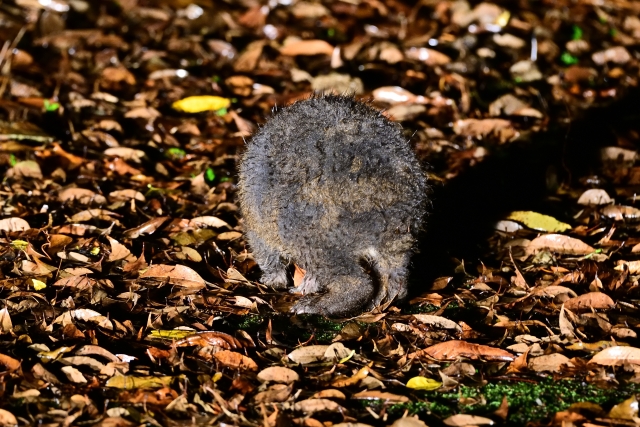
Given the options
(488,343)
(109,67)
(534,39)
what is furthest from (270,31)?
(488,343)

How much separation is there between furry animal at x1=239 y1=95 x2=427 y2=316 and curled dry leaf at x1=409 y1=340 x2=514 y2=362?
0.46 m

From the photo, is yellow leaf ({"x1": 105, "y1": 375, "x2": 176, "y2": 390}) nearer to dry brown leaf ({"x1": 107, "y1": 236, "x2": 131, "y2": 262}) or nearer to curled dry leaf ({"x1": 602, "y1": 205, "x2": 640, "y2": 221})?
dry brown leaf ({"x1": 107, "y1": 236, "x2": 131, "y2": 262})

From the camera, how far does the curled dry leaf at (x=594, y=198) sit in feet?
20.0

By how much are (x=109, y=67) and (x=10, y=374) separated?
476 centimetres

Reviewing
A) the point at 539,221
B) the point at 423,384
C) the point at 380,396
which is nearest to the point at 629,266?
the point at 539,221

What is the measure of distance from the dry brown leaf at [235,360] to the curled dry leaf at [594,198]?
10.1 feet

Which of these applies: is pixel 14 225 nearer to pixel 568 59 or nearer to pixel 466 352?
pixel 466 352

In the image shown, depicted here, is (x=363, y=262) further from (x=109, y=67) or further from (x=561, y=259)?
(x=109, y=67)

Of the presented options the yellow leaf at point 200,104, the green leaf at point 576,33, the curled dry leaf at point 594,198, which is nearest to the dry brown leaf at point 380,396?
the curled dry leaf at point 594,198

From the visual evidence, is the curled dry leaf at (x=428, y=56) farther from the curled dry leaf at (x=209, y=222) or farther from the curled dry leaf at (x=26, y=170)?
the curled dry leaf at (x=26, y=170)

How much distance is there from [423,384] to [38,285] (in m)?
2.21

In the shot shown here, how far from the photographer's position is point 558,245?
214 inches

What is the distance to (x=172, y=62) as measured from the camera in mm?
8289

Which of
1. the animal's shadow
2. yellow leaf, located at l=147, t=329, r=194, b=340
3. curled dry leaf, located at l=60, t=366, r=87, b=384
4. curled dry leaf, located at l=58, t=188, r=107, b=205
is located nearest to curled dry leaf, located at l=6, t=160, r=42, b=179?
curled dry leaf, located at l=58, t=188, r=107, b=205
